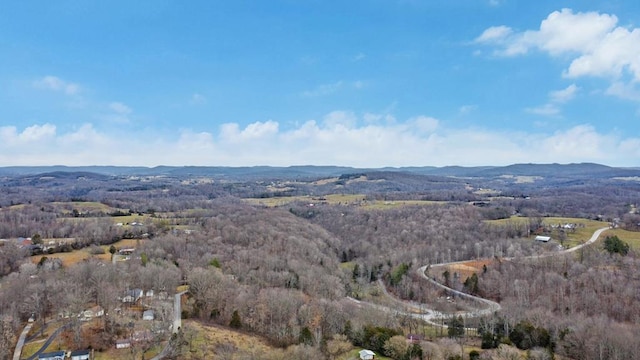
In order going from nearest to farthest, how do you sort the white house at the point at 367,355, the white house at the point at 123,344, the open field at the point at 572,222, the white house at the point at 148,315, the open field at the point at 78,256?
1. the white house at the point at 123,344
2. the white house at the point at 367,355
3. the white house at the point at 148,315
4. the open field at the point at 78,256
5. the open field at the point at 572,222

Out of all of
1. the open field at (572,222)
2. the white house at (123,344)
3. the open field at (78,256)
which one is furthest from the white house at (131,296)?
the open field at (572,222)

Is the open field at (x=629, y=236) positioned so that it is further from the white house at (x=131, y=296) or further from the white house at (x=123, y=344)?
the white house at (x=123, y=344)

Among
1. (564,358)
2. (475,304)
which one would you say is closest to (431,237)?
(475,304)

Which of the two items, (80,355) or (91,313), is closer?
(80,355)

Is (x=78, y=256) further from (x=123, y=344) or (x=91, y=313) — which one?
(x=123, y=344)

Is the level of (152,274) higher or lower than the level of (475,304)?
higher

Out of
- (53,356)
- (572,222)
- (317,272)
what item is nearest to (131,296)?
(53,356)

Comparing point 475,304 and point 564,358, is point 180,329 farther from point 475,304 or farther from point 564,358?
point 475,304

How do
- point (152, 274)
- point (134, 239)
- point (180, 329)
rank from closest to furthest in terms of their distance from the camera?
point (180, 329) < point (152, 274) < point (134, 239)
